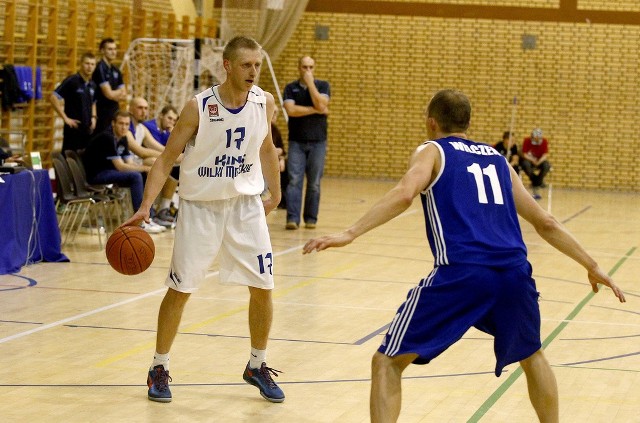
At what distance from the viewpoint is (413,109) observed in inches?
856

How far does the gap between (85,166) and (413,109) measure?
11363 mm

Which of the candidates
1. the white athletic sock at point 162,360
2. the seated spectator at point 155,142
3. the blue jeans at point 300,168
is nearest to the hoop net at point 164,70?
the seated spectator at point 155,142

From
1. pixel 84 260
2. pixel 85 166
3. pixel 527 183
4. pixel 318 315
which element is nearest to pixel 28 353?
pixel 318 315

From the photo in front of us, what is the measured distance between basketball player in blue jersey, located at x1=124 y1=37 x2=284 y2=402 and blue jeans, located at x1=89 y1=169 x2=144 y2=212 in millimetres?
6119

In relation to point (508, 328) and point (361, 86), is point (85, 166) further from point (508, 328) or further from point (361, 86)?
point (361, 86)

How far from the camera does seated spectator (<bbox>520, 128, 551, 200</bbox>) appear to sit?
19359mm

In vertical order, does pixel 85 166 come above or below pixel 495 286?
below

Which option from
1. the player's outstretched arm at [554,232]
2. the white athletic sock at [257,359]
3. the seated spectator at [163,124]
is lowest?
the white athletic sock at [257,359]

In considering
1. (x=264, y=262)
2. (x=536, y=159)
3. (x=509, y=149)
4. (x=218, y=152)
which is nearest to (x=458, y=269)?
(x=264, y=262)

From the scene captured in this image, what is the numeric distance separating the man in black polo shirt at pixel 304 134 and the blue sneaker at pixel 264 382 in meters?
7.22

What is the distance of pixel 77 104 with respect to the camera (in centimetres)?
1287

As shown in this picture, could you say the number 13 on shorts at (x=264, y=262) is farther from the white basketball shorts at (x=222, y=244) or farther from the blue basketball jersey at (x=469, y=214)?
the blue basketball jersey at (x=469, y=214)

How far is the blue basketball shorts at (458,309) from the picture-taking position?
3.87m

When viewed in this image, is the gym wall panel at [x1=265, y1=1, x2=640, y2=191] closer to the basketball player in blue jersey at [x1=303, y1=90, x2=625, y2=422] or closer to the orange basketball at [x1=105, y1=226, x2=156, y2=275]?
the orange basketball at [x1=105, y1=226, x2=156, y2=275]
